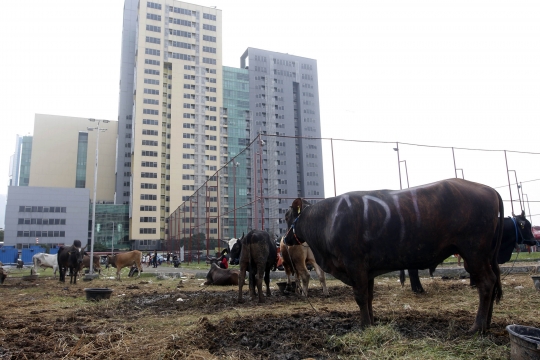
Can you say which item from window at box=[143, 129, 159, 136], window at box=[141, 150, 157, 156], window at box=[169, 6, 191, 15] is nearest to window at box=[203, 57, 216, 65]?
window at box=[169, 6, 191, 15]

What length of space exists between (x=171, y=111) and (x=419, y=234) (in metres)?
97.7

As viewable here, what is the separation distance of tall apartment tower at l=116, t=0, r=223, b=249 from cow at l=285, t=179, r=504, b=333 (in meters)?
88.9

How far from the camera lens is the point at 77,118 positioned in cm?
11931

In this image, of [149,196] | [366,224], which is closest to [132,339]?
[366,224]

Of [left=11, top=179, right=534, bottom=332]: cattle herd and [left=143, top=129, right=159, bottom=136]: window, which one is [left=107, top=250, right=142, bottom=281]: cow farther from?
[left=143, top=129, right=159, bottom=136]: window

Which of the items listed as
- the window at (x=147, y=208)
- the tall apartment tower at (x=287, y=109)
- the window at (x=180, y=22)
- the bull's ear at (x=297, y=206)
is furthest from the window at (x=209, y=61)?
the bull's ear at (x=297, y=206)

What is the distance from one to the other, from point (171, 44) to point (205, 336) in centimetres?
10576

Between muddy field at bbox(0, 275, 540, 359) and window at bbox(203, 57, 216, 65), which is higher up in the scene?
window at bbox(203, 57, 216, 65)

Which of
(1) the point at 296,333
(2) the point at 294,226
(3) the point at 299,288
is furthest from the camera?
(3) the point at 299,288

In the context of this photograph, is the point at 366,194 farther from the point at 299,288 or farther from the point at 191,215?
the point at 191,215

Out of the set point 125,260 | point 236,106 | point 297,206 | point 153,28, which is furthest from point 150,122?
point 297,206

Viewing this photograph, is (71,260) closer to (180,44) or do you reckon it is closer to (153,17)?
(180,44)

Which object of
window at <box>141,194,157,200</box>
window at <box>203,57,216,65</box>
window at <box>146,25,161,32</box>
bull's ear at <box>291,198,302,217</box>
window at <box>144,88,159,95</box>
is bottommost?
bull's ear at <box>291,198,302,217</box>

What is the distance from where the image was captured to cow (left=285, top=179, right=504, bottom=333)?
16.4 ft
